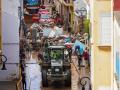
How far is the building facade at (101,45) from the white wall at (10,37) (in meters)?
11.8

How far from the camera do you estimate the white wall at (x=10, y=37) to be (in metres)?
26.2

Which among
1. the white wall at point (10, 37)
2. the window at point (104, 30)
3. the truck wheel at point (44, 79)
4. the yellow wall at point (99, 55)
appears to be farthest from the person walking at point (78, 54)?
the window at point (104, 30)

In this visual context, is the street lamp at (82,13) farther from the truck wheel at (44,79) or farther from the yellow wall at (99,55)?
the yellow wall at (99,55)

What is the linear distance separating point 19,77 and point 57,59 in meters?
2.29

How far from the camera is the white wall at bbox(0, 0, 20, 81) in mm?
26156

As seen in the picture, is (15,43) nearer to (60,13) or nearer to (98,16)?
(98,16)

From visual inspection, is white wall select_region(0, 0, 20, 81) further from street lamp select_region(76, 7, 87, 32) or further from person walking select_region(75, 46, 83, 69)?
street lamp select_region(76, 7, 87, 32)

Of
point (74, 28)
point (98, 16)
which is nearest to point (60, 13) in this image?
point (74, 28)

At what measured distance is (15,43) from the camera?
86.7ft

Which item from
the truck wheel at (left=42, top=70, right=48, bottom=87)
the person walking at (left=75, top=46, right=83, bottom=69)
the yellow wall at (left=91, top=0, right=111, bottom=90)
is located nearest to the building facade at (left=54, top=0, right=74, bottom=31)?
the person walking at (left=75, top=46, right=83, bottom=69)

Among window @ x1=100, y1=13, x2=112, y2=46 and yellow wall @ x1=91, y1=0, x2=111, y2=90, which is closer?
window @ x1=100, y1=13, x2=112, y2=46

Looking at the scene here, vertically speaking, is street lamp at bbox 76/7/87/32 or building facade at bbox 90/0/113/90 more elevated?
street lamp at bbox 76/7/87/32

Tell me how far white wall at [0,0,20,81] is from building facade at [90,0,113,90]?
11.8 meters

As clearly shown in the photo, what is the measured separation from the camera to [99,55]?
48.0 feet
